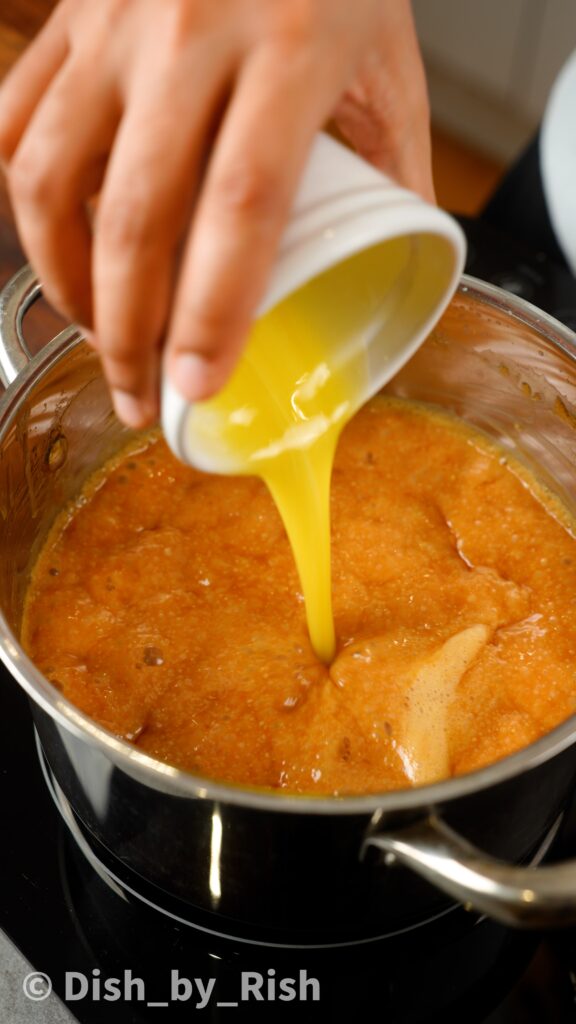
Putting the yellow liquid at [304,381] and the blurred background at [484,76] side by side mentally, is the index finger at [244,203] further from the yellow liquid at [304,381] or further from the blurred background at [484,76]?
the blurred background at [484,76]

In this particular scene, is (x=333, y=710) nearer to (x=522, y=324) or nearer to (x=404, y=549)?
(x=404, y=549)

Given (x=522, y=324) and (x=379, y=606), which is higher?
(x=522, y=324)

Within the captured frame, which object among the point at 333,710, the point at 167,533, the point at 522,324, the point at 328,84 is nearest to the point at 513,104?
the point at 522,324

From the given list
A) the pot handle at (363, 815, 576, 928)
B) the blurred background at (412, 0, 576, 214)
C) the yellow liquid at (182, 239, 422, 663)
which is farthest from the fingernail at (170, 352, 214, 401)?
the blurred background at (412, 0, 576, 214)

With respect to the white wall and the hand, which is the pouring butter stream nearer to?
the hand

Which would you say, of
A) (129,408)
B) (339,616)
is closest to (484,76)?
(339,616)

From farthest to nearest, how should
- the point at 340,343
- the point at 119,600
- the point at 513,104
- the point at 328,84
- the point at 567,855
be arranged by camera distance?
the point at 513,104
the point at 119,600
the point at 567,855
the point at 340,343
the point at 328,84

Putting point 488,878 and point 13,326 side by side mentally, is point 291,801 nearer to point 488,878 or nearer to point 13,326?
point 488,878
